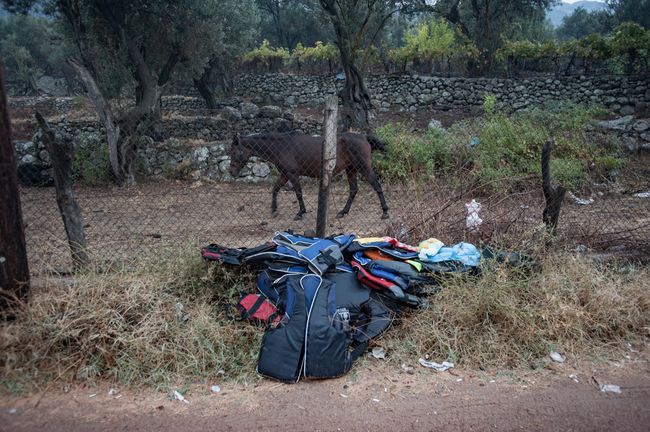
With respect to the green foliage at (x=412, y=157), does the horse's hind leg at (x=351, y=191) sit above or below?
below

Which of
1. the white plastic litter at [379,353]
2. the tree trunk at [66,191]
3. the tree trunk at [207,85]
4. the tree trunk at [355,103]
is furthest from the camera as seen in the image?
the tree trunk at [207,85]

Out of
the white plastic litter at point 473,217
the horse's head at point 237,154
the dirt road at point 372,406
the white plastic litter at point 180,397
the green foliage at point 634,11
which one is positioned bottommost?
the white plastic litter at point 180,397

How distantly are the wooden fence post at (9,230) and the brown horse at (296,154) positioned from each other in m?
5.00

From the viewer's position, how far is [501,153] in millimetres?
9758

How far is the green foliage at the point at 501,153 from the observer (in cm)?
923

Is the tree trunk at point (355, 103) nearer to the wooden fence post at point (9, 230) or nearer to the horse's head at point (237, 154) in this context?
the horse's head at point (237, 154)

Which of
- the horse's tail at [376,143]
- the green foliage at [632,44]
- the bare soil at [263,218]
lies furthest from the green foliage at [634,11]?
the horse's tail at [376,143]

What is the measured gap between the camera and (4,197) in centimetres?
316

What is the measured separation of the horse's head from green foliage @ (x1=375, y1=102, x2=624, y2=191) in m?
3.07

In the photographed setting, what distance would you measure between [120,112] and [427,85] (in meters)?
11.2

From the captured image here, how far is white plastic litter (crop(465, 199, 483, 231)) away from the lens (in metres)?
4.75

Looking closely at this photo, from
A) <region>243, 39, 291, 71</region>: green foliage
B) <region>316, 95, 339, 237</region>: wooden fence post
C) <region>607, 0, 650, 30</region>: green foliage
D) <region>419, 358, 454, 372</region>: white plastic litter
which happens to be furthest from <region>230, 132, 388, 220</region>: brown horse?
<region>607, 0, 650, 30</region>: green foliage

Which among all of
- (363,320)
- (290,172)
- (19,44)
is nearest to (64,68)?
(19,44)

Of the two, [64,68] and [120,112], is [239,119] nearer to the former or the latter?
[120,112]
